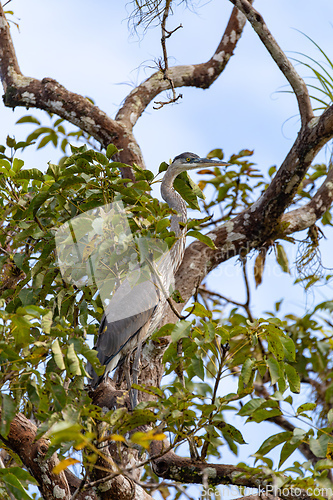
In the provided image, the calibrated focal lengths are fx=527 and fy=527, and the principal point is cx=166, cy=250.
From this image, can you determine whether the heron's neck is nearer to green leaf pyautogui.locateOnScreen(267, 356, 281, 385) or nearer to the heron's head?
the heron's head

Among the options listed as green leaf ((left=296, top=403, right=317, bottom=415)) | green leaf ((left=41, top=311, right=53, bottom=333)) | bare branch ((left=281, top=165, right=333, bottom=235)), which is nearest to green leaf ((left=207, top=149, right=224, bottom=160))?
Result: bare branch ((left=281, top=165, right=333, bottom=235))

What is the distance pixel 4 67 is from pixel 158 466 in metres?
3.75

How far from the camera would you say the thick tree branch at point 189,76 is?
464 centimetres

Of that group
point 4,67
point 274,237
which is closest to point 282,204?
point 274,237

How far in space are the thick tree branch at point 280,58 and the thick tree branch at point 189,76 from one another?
139 cm

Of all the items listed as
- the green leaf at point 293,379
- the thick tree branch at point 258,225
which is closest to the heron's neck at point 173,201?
the thick tree branch at point 258,225

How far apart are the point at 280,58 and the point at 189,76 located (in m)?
1.53

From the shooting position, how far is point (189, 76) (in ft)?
15.9

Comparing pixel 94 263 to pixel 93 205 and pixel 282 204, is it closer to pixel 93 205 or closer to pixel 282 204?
pixel 93 205

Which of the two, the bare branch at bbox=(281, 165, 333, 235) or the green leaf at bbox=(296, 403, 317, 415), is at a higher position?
the bare branch at bbox=(281, 165, 333, 235)

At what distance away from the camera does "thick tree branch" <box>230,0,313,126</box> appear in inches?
132

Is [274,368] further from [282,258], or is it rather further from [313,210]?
[313,210]

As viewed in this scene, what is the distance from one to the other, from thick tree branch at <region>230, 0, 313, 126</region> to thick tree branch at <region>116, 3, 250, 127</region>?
1.39m

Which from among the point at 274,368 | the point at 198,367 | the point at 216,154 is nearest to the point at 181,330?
→ the point at 198,367
